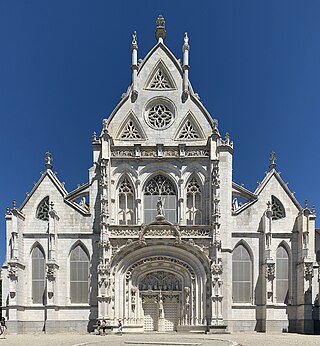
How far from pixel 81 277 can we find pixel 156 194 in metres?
9.31

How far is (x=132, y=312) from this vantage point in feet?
118

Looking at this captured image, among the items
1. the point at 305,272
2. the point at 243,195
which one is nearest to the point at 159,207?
the point at 243,195

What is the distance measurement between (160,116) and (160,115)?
12 cm

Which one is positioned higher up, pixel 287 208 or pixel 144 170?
pixel 144 170

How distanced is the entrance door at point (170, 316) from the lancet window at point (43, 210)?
12.6 m

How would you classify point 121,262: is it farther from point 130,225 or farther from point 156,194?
point 156,194

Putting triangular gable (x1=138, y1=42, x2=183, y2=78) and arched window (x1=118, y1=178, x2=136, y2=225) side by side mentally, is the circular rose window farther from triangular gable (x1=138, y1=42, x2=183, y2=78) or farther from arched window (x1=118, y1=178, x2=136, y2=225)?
arched window (x1=118, y1=178, x2=136, y2=225)

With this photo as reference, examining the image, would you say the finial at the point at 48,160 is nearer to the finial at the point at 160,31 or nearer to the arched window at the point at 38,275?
the arched window at the point at 38,275

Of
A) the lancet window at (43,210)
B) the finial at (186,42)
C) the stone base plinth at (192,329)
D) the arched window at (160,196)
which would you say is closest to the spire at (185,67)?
the finial at (186,42)

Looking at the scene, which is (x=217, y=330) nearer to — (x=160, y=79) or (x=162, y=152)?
(x=162, y=152)

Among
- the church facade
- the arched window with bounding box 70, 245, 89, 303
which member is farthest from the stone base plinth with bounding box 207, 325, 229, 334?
the arched window with bounding box 70, 245, 89, 303

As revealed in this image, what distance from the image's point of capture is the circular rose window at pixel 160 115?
39.0 metres

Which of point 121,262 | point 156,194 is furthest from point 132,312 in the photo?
point 156,194

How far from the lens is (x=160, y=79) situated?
1580 inches
